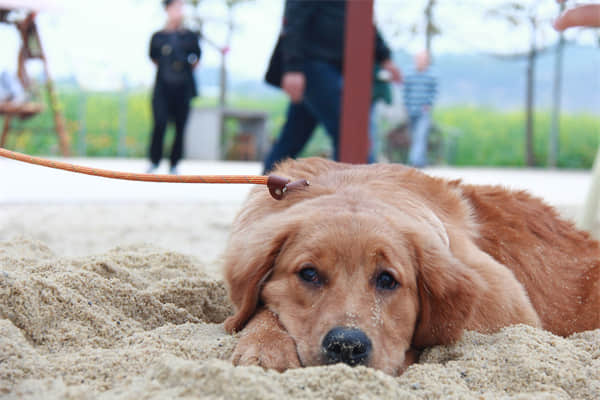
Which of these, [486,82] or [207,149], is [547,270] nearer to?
[207,149]

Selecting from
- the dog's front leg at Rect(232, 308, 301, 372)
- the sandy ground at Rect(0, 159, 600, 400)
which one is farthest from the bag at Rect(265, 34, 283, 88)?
the dog's front leg at Rect(232, 308, 301, 372)

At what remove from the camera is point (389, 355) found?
220cm

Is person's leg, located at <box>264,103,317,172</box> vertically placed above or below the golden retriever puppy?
above

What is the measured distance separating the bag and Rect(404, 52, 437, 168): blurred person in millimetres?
7917

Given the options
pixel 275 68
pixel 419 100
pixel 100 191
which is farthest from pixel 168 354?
pixel 419 100

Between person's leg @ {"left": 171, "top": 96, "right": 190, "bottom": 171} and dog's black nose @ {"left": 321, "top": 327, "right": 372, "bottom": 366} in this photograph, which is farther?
person's leg @ {"left": 171, "top": 96, "right": 190, "bottom": 171}

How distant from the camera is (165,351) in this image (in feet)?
6.91

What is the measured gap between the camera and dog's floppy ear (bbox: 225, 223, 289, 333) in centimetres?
246

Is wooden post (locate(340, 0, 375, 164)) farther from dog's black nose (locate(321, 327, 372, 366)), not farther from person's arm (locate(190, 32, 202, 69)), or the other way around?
person's arm (locate(190, 32, 202, 69))

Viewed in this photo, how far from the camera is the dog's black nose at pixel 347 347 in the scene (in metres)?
2.05

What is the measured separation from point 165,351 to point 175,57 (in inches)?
332

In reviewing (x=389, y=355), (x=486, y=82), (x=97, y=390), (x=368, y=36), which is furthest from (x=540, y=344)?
(x=486, y=82)

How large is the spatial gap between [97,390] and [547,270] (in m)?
2.05

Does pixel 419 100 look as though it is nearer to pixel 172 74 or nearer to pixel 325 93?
pixel 172 74
